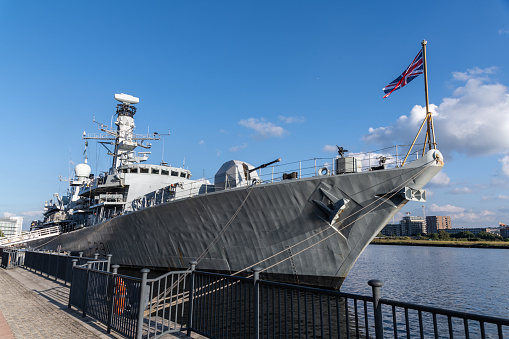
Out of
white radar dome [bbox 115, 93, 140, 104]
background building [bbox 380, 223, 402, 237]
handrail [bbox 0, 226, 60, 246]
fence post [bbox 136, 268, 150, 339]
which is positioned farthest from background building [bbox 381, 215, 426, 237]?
fence post [bbox 136, 268, 150, 339]

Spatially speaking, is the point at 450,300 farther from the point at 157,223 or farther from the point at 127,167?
the point at 127,167

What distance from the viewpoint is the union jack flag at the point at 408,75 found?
11.9 m

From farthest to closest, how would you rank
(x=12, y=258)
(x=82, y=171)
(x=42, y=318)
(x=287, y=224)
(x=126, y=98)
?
(x=82, y=171), (x=126, y=98), (x=12, y=258), (x=287, y=224), (x=42, y=318)

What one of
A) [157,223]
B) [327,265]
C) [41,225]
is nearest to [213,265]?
[157,223]

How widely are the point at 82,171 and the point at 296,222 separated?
32612mm

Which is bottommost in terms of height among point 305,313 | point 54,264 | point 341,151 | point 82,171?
point 54,264

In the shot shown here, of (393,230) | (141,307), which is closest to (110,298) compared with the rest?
(141,307)

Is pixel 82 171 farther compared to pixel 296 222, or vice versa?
pixel 82 171

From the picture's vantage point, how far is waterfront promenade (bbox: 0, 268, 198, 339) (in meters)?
5.48

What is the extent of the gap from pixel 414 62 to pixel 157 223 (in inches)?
565

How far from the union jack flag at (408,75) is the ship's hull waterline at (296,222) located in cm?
308

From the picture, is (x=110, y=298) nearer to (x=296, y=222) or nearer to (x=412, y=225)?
(x=296, y=222)

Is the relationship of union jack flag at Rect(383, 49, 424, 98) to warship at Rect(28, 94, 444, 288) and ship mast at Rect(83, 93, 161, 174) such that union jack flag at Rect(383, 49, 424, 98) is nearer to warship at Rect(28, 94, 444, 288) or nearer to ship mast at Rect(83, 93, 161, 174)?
warship at Rect(28, 94, 444, 288)

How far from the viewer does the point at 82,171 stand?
36.7m
